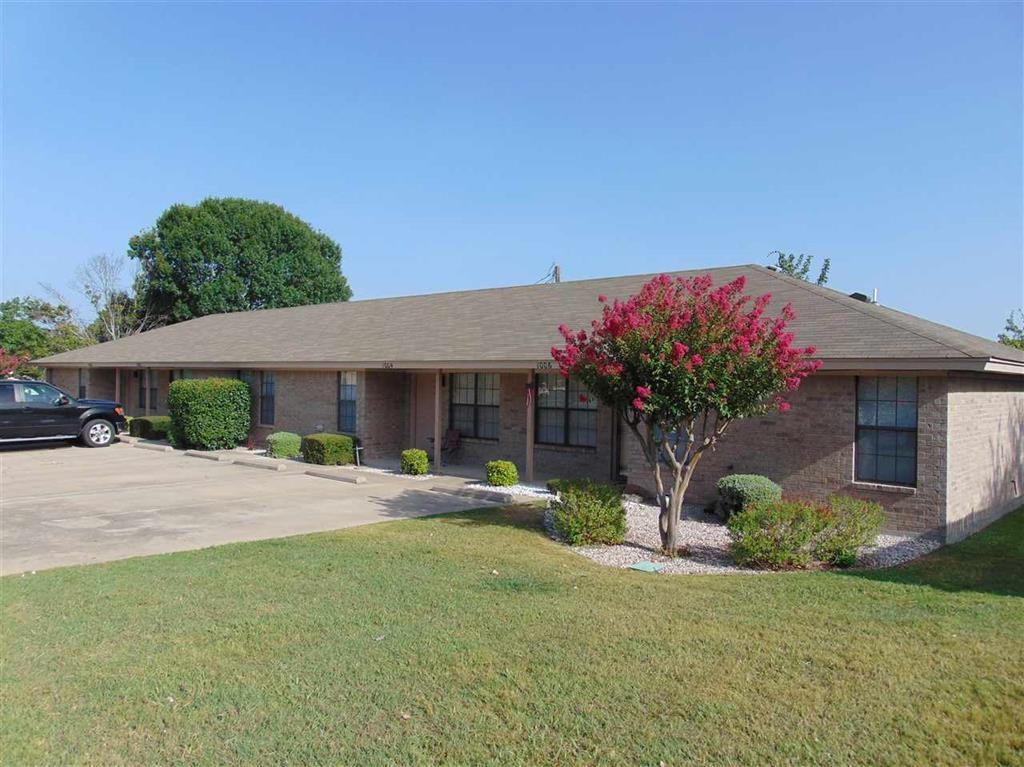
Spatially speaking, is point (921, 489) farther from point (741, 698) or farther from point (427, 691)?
point (427, 691)

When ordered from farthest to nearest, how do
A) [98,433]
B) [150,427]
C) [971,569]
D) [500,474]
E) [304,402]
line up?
1. [150,427]
2. [98,433]
3. [304,402]
4. [500,474]
5. [971,569]

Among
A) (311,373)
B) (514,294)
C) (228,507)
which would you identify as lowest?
(228,507)

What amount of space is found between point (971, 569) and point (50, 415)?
22063 millimetres

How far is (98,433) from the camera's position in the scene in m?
22.6

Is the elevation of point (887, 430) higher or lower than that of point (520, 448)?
higher

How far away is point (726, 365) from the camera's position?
8836 millimetres

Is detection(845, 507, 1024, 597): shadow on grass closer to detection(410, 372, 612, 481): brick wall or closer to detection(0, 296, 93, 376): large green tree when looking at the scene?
detection(410, 372, 612, 481): brick wall

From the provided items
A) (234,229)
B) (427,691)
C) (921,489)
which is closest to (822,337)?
(921,489)

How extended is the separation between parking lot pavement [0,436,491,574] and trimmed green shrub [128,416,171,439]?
526cm

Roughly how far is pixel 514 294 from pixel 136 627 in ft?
54.2

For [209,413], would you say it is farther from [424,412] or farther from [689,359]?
[689,359]

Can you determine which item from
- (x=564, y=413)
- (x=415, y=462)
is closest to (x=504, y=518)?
(x=564, y=413)

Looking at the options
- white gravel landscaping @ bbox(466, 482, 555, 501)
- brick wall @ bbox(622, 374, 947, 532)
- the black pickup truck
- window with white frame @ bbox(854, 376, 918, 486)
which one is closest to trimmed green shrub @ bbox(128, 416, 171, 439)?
the black pickup truck

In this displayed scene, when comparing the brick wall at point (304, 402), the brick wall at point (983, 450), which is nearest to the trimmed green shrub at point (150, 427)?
the brick wall at point (304, 402)
